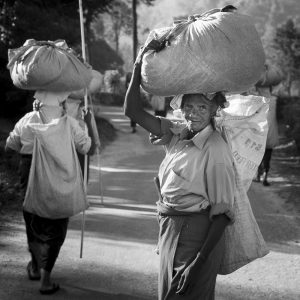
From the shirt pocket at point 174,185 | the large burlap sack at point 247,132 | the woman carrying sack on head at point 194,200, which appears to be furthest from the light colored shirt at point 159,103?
the shirt pocket at point 174,185

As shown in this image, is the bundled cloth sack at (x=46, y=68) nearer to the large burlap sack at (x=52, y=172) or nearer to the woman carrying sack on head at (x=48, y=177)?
the woman carrying sack on head at (x=48, y=177)

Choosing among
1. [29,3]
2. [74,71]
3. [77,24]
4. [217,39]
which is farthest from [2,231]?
[77,24]

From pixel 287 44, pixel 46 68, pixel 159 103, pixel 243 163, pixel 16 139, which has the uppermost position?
pixel 46 68

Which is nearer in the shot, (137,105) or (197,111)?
(197,111)

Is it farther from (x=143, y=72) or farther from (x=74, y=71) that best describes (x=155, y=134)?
(x=74, y=71)

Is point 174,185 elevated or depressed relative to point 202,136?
depressed

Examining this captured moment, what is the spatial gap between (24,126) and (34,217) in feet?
2.66

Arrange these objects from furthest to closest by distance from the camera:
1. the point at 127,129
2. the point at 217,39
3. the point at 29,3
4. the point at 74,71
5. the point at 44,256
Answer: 1. the point at 127,129
2. the point at 29,3
3. the point at 74,71
4. the point at 44,256
5. the point at 217,39

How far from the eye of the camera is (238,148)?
3.18 meters

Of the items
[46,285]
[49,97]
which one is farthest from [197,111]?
[46,285]

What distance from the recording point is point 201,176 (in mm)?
2838

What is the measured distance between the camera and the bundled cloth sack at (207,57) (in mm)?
2678

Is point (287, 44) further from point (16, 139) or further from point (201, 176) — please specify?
point (201, 176)

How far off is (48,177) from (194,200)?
6.58ft
